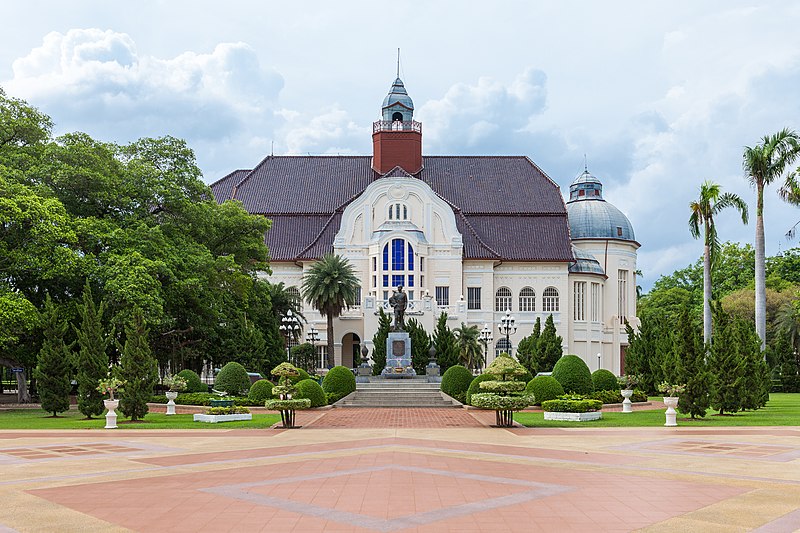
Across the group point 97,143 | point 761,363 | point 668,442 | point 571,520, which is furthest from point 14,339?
point 761,363

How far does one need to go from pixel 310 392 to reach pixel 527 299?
122ft

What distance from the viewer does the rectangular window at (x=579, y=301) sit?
68.4m

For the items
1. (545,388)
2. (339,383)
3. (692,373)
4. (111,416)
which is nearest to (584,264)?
(339,383)

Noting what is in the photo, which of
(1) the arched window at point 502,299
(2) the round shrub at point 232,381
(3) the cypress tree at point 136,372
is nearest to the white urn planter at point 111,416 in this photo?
(3) the cypress tree at point 136,372

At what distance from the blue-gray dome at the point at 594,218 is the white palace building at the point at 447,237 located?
113mm

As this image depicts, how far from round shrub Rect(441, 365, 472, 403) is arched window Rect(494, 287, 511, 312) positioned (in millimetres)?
28610

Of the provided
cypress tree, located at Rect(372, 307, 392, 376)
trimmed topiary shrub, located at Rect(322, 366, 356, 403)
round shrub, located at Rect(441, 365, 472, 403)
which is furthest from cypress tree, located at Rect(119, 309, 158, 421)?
cypress tree, located at Rect(372, 307, 392, 376)

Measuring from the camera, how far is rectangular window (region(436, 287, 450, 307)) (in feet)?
215

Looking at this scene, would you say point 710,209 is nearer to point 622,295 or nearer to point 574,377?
point 574,377

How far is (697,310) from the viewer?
75.6 metres

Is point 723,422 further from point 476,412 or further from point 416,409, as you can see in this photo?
point 416,409

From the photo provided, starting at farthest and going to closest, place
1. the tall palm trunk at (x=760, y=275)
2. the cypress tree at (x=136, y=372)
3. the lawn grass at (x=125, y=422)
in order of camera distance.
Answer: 1. the tall palm trunk at (x=760, y=275)
2. the cypress tree at (x=136, y=372)
3. the lawn grass at (x=125, y=422)

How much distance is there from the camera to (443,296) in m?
65.6

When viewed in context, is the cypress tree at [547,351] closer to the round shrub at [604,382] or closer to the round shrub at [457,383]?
the round shrub at [604,382]
